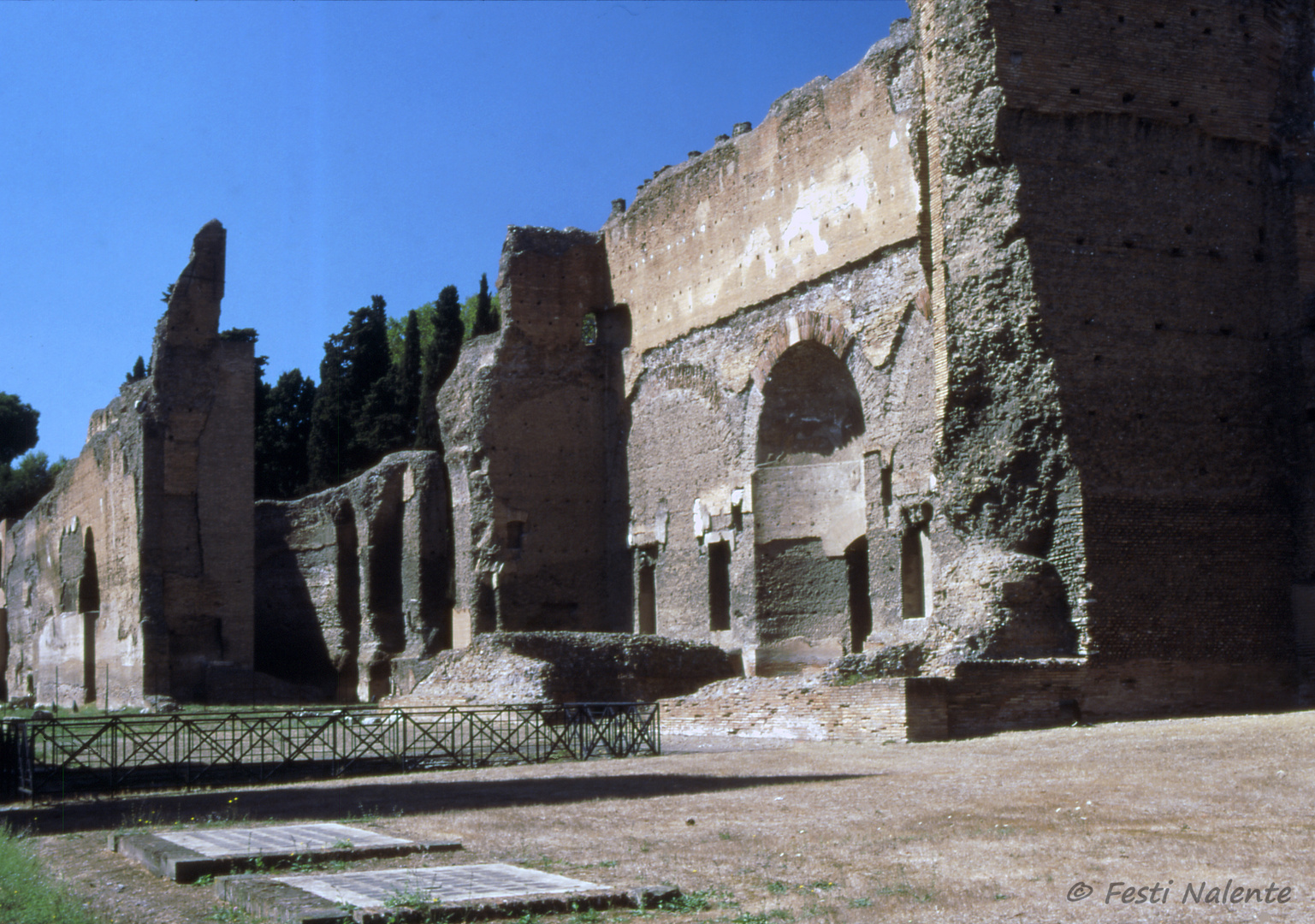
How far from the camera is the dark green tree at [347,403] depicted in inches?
1324

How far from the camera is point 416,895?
185 inches

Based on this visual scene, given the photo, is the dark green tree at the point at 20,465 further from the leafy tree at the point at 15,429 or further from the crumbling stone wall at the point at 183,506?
the crumbling stone wall at the point at 183,506

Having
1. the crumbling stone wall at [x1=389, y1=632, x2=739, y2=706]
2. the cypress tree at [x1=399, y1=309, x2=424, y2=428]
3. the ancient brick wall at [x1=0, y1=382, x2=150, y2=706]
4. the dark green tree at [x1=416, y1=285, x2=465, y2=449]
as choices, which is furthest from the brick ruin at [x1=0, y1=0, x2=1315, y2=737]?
the cypress tree at [x1=399, y1=309, x2=424, y2=428]

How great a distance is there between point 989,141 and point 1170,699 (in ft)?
17.9

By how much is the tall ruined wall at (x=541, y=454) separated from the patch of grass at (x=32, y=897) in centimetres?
1575

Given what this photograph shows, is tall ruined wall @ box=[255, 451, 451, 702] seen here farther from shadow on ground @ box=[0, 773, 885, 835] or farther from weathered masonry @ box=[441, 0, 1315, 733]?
shadow on ground @ box=[0, 773, 885, 835]

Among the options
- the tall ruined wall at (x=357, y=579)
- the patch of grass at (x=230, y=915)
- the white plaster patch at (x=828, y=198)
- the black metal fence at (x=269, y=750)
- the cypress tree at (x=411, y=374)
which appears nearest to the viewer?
the patch of grass at (x=230, y=915)

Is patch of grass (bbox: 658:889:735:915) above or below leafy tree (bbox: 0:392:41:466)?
below

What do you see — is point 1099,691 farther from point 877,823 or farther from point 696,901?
point 696,901

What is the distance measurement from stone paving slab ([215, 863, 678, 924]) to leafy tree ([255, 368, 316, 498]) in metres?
30.8

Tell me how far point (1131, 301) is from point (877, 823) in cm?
811

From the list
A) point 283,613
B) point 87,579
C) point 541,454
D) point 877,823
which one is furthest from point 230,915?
point 87,579

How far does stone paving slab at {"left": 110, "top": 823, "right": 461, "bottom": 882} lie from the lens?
5.67 m

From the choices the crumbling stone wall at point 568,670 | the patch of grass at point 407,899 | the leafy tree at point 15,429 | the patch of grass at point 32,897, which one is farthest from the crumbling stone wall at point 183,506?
the leafy tree at point 15,429
